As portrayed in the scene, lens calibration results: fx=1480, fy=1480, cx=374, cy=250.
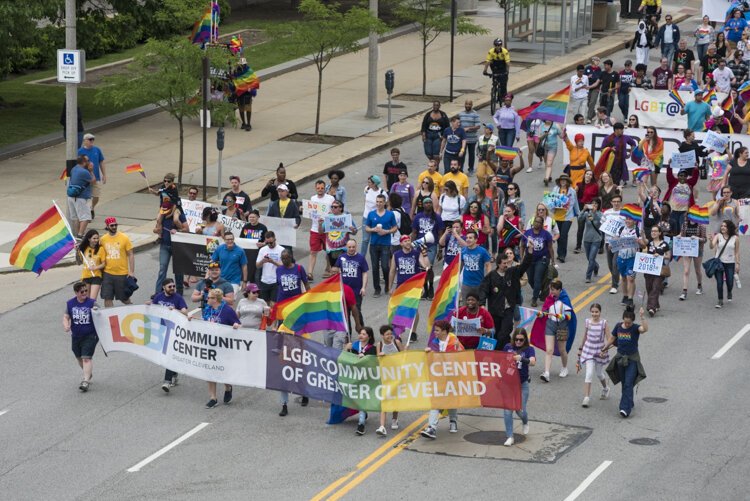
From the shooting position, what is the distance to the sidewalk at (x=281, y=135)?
2864cm

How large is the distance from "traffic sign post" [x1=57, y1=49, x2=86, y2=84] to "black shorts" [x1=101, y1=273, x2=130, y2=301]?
18.0ft

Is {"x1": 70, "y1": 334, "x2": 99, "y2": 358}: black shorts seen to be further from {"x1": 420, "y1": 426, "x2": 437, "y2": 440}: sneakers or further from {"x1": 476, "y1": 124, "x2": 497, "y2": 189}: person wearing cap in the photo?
{"x1": 476, "y1": 124, "x2": 497, "y2": 189}: person wearing cap

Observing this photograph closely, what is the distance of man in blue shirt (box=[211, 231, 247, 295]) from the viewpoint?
21.4 meters

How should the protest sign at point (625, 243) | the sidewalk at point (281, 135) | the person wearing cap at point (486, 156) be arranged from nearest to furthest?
1. the protest sign at point (625, 243)
2. the person wearing cap at point (486, 156)
3. the sidewalk at point (281, 135)

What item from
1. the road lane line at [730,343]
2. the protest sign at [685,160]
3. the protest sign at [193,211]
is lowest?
the road lane line at [730,343]

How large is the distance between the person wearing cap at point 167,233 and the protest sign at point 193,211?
1.97 feet

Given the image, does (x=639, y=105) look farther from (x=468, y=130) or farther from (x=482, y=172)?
(x=482, y=172)

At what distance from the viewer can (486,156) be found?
90.1 ft

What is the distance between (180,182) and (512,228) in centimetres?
895

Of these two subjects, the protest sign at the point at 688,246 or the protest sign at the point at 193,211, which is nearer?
the protest sign at the point at 688,246

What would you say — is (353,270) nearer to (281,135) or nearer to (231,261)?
(231,261)

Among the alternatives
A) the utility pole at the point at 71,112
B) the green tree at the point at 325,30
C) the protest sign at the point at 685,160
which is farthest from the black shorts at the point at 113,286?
the green tree at the point at 325,30

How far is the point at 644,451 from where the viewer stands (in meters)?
17.1

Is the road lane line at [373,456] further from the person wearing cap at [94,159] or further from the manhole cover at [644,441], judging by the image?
the person wearing cap at [94,159]
